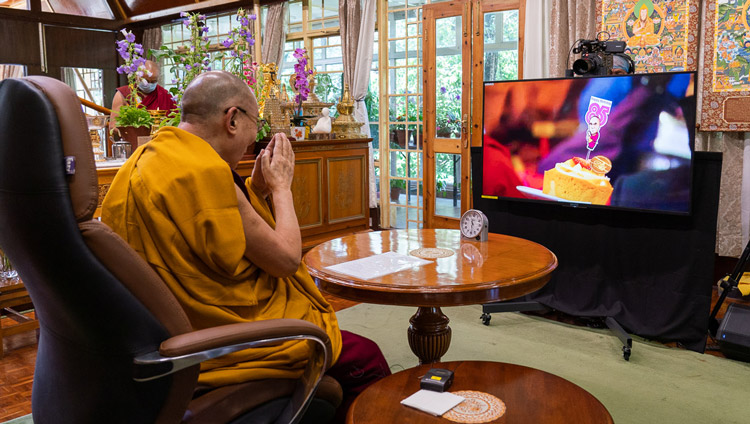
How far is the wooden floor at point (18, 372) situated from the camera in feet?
7.64

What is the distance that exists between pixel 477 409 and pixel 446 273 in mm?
638

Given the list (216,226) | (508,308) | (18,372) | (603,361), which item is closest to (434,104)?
(508,308)

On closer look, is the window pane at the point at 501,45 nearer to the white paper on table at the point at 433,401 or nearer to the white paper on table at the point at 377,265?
the white paper on table at the point at 377,265

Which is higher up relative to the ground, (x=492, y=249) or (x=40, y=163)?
(x=40, y=163)

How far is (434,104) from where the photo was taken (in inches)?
219

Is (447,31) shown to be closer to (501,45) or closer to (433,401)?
(501,45)

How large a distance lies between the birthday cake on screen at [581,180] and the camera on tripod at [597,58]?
0.47 metres

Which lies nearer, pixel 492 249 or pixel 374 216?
pixel 492 249

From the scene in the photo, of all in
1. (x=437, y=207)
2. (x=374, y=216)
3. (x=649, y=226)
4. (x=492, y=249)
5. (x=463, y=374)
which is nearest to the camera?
(x=463, y=374)

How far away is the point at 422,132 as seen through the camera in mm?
5781

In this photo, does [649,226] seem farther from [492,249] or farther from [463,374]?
[463,374]

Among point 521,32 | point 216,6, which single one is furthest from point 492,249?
point 216,6

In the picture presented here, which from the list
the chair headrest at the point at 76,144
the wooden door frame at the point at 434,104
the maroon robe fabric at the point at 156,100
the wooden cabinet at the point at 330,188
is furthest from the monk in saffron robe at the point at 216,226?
the wooden door frame at the point at 434,104

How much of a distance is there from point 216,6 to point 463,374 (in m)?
6.92
